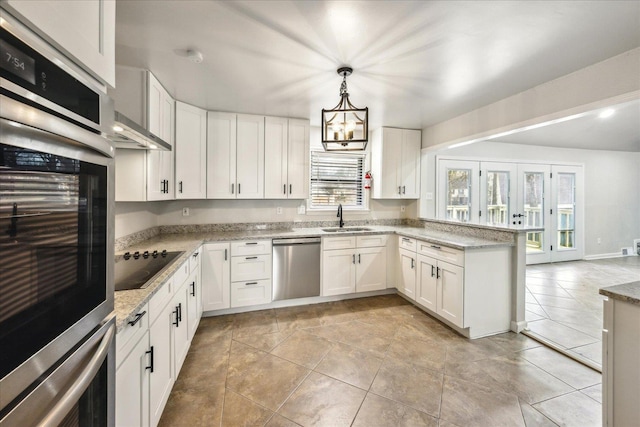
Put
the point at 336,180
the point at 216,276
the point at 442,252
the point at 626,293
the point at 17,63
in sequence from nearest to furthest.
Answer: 1. the point at 17,63
2. the point at 626,293
3. the point at 442,252
4. the point at 216,276
5. the point at 336,180

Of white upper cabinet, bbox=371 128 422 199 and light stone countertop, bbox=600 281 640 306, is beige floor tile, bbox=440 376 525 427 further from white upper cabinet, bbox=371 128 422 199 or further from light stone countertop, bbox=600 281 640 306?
white upper cabinet, bbox=371 128 422 199

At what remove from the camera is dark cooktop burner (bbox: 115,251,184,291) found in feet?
4.92

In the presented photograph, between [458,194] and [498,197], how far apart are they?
1.05 m

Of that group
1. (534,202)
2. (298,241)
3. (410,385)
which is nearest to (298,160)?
(298,241)

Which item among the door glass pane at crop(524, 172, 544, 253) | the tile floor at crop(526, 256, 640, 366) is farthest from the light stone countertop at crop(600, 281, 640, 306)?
the door glass pane at crop(524, 172, 544, 253)

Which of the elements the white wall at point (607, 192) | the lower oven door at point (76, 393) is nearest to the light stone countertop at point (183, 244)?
the lower oven door at point (76, 393)

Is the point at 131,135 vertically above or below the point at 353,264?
above

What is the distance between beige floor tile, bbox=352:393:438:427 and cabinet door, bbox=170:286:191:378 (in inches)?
51.4

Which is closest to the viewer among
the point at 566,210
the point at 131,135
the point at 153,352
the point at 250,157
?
the point at 153,352

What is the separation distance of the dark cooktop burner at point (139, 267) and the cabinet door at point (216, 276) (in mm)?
827

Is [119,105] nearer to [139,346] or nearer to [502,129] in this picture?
[139,346]

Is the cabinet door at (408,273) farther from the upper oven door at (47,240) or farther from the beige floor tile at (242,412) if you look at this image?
the upper oven door at (47,240)

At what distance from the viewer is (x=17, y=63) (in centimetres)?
54

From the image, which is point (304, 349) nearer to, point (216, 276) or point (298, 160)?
point (216, 276)
